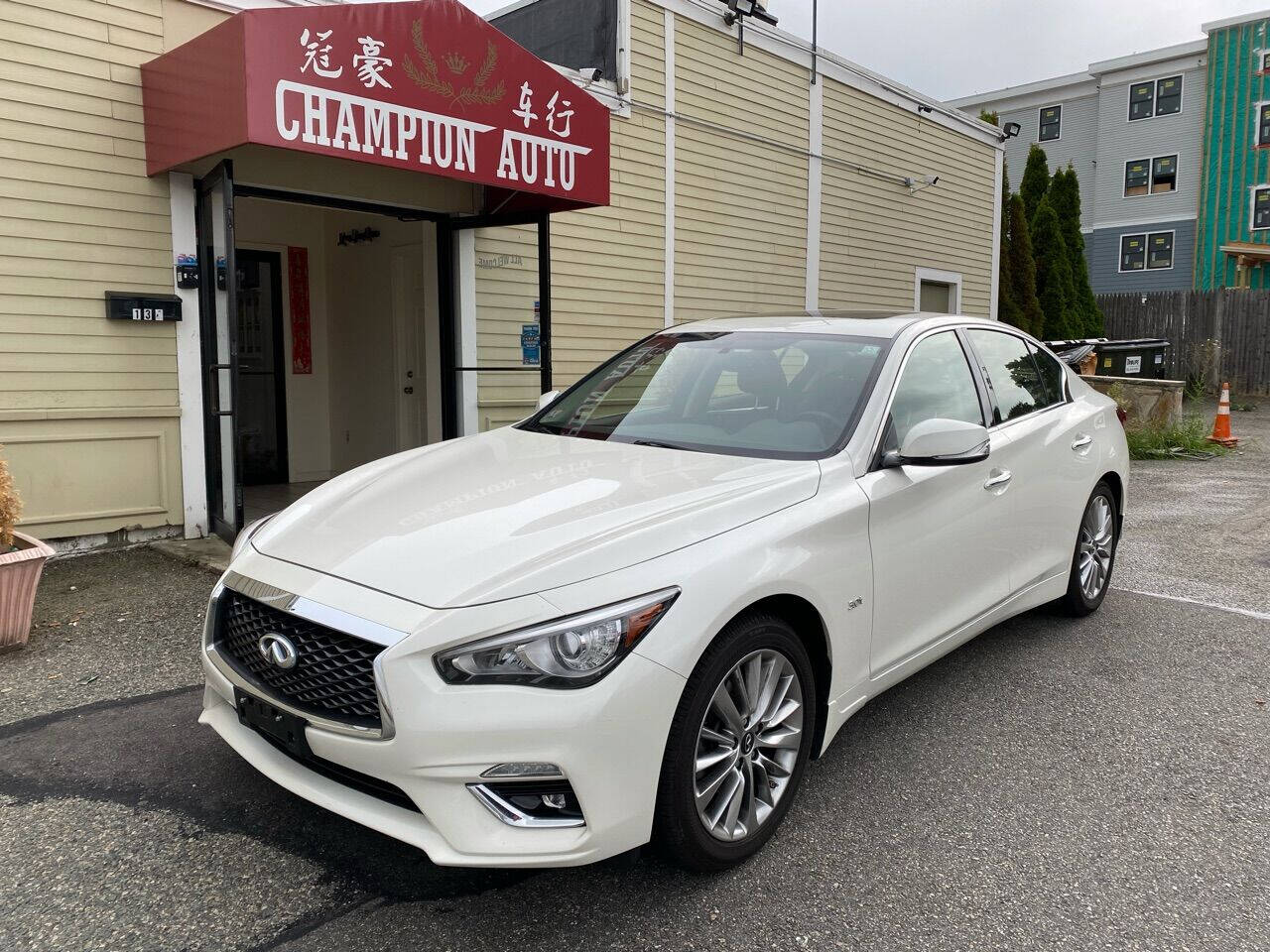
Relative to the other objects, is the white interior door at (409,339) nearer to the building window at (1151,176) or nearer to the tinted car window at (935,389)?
the tinted car window at (935,389)

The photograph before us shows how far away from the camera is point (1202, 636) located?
484 centimetres

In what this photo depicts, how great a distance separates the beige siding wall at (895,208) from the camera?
12.0 metres

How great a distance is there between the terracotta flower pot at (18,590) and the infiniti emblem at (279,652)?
2.43 m

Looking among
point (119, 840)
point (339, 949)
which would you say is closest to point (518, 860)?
point (339, 949)

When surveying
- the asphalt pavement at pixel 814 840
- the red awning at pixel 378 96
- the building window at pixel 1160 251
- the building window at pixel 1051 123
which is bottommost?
the asphalt pavement at pixel 814 840

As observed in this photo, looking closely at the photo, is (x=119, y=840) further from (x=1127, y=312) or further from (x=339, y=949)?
(x=1127, y=312)

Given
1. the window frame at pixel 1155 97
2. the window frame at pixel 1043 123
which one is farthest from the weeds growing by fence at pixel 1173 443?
the window frame at pixel 1043 123

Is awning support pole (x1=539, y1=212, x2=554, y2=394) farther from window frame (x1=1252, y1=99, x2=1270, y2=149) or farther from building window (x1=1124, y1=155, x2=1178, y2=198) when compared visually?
building window (x1=1124, y1=155, x2=1178, y2=198)

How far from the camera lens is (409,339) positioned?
30.5 ft

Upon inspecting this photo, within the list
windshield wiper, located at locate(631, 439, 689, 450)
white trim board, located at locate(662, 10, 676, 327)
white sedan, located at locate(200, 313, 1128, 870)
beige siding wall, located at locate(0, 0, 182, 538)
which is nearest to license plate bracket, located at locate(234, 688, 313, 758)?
white sedan, located at locate(200, 313, 1128, 870)

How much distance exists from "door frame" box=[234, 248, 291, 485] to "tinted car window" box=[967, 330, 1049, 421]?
7.27 meters

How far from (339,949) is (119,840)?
0.93 m

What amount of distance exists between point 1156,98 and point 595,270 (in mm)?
24588

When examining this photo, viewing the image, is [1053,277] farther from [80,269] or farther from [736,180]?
[80,269]
